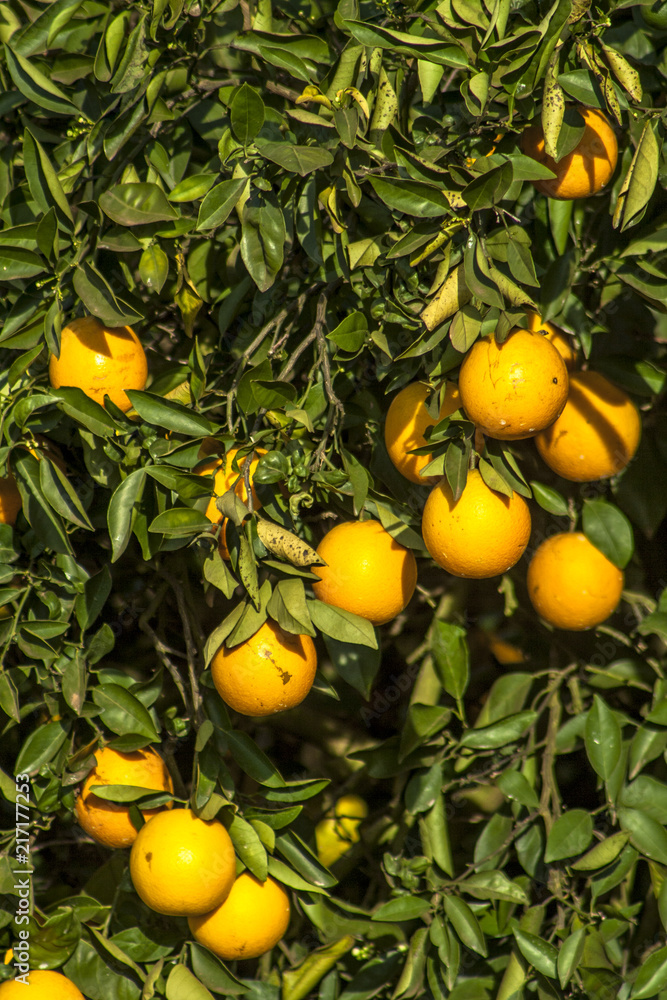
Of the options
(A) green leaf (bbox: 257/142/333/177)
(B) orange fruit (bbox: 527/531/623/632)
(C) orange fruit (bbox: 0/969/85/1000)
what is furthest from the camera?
(B) orange fruit (bbox: 527/531/623/632)

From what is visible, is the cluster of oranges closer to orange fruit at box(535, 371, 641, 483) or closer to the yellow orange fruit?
orange fruit at box(535, 371, 641, 483)

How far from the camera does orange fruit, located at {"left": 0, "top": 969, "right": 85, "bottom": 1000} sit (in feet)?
3.76

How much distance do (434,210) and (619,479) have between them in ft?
2.17

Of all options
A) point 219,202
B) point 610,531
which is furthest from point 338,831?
point 219,202

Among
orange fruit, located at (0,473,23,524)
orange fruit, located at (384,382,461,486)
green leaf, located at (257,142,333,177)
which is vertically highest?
green leaf, located at (257,142,333,177)

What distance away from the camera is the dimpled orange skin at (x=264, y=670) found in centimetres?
104

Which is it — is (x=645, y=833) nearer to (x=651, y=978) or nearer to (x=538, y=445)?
(x=651, y=978)

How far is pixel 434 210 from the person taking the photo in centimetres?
96

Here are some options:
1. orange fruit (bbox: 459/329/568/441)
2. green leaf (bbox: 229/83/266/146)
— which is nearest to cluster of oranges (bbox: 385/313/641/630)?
orange fruit (bbox: 459/329/568/441)

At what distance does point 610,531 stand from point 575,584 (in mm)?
109

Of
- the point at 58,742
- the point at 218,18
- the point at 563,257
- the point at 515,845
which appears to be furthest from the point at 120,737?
the point at 218,18

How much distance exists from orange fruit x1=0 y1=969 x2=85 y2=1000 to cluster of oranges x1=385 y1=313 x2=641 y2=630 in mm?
845

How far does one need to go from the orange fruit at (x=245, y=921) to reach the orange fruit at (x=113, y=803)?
0.56ft

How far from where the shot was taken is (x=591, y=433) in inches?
47.3
